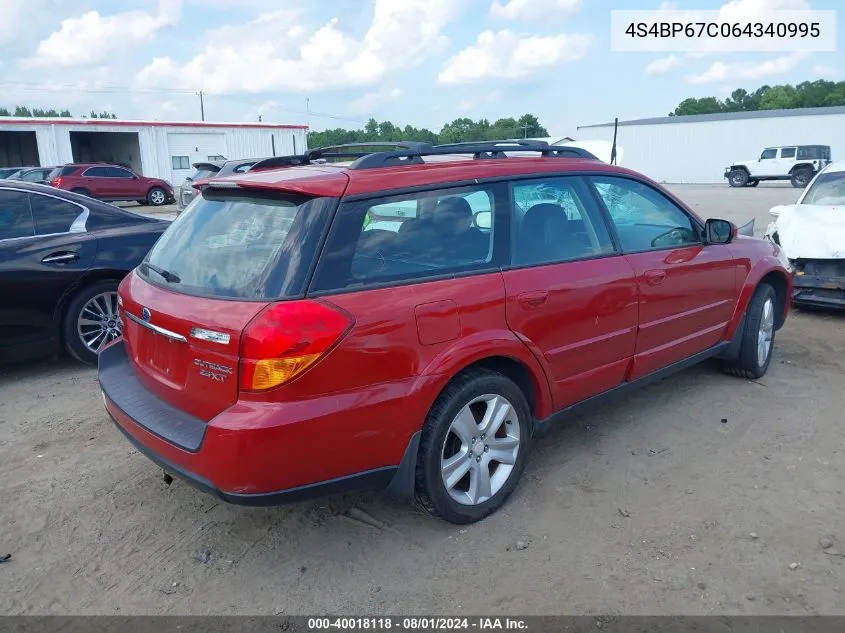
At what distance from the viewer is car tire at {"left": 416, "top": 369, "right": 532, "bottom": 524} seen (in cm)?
300

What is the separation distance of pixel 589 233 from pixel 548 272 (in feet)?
1.66

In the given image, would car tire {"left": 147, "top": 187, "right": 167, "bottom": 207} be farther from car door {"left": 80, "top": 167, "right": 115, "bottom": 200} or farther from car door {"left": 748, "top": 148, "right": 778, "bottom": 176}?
car door {"left": 748, "top": 148, "right": 778, "bottom": 176}

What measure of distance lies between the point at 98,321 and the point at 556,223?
3.80 metres

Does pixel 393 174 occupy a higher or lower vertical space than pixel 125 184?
higher

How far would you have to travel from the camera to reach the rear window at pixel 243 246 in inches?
107

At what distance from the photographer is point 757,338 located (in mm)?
4875

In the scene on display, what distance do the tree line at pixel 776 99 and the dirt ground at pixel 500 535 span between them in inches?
2767

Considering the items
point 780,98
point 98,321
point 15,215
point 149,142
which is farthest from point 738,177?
point 780,98

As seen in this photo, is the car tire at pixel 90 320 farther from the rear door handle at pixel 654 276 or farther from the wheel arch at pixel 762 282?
the wheel arch at pixel 762 282

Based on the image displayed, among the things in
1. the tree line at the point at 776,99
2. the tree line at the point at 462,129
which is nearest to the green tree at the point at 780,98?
the tree line at the point at 776,99

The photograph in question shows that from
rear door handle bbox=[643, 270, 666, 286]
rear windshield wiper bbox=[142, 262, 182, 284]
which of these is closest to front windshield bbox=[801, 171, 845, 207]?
rear door handle bbox=[643, 270, 666, 286]

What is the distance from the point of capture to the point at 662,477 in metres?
3.65
